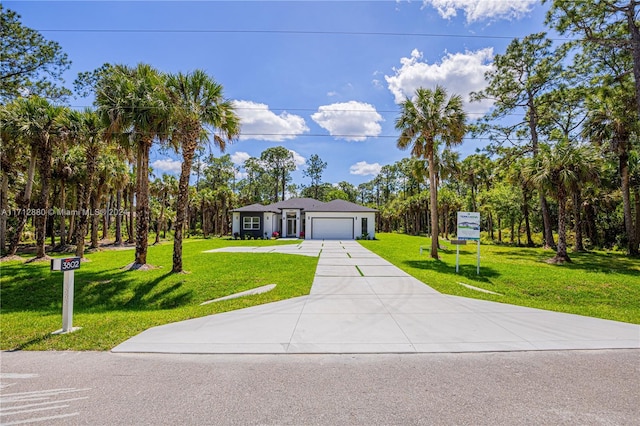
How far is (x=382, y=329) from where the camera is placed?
5359 mm

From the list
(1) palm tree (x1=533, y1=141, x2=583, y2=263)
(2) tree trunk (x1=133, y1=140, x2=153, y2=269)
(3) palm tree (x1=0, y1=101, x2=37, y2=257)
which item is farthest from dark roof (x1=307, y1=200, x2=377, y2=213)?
(3) palm tree (x1=0, y1=101, x2=37, y2=257)

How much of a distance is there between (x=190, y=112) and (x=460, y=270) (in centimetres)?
1155

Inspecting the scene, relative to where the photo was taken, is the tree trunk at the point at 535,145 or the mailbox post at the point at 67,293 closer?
the mailbox post at the point at 67,293

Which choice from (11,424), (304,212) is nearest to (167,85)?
(11,424)

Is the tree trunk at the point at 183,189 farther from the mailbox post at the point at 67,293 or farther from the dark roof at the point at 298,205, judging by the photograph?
the dark roof at the point at 298,205

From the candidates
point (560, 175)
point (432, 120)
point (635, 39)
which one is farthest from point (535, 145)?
point (432, 120)

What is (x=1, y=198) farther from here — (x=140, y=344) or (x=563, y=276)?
(x=563, y=276)

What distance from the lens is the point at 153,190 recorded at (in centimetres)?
3014

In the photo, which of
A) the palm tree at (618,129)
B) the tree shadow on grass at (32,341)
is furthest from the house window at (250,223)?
the palm tree at (618,129)

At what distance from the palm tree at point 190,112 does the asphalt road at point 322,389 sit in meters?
6.86

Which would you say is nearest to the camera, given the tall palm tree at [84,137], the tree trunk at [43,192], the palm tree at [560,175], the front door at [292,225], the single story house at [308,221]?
the palm tree at [560,175]

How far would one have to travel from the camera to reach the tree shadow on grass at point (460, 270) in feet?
35.0

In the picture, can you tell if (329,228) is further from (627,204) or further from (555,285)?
(555,285)

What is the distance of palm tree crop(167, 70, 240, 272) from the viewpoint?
10352 millimetres
